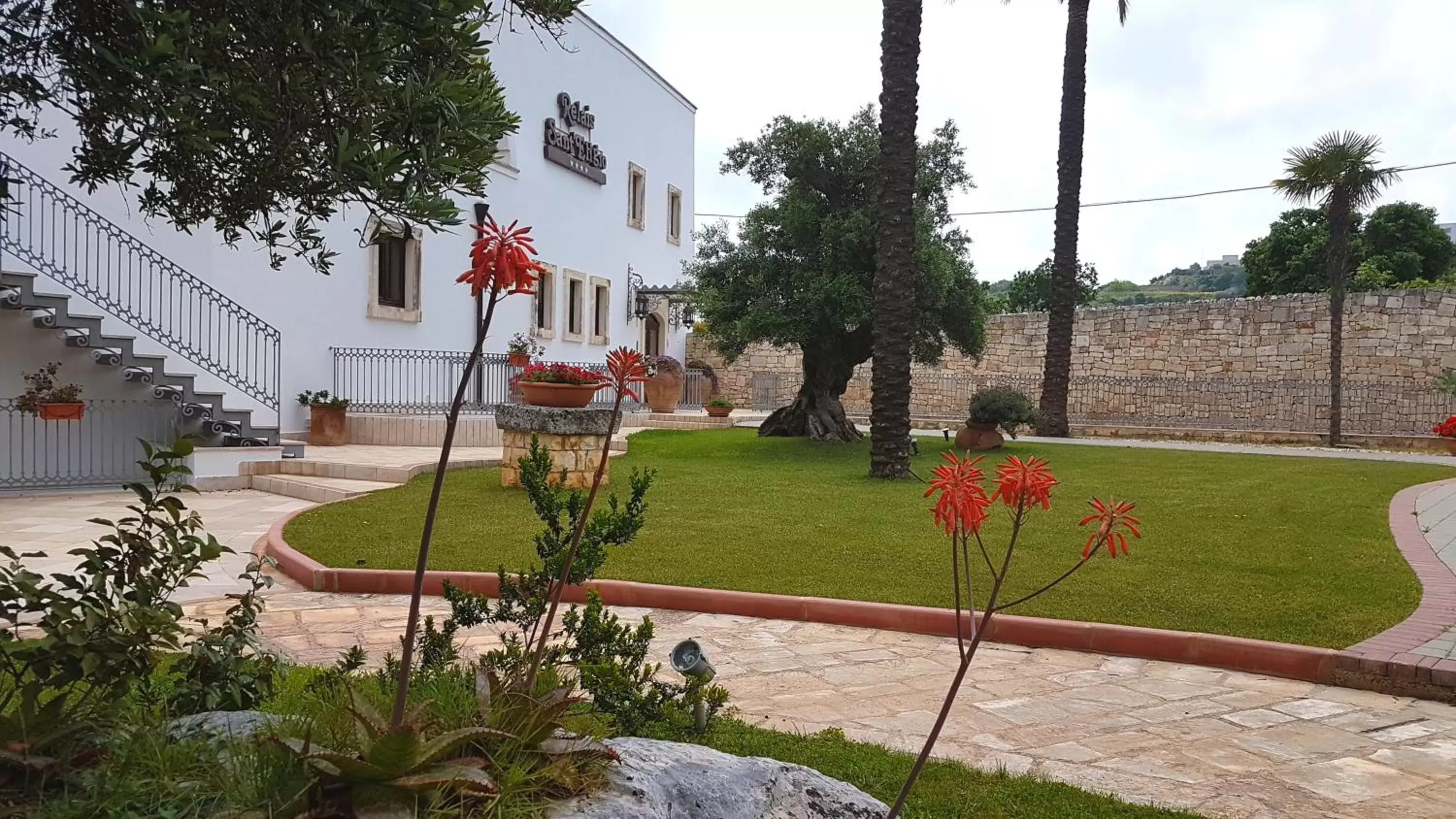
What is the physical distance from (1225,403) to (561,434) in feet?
62.3

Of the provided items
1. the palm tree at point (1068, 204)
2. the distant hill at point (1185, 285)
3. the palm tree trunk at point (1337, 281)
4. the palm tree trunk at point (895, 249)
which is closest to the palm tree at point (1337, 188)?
the palm tree trunk at point (1337, 281)

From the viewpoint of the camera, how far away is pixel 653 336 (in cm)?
2653

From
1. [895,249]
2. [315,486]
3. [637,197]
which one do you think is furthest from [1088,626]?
[637,197]

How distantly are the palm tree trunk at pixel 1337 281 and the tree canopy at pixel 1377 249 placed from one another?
1239 centimetres

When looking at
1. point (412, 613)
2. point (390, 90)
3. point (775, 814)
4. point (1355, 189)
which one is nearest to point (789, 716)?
point (775, 814)

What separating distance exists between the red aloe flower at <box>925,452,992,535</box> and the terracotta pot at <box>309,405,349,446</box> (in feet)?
44.2

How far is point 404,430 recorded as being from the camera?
14727 mm

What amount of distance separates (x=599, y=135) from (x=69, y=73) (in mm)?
20418

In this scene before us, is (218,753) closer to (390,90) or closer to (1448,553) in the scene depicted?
(390,90)

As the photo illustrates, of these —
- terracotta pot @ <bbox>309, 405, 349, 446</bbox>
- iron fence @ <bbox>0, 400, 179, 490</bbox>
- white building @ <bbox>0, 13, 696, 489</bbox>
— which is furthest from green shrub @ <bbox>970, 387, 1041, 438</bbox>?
iron fence @ <bbox>0, 400, 179, 490</bbox>

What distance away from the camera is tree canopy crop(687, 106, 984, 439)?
15195mm

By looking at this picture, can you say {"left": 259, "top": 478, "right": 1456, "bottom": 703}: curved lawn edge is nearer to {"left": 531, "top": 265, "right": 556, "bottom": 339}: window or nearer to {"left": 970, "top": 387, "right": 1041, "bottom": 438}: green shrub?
{"left": 970, "top": 387, "right": 1041, "bottom": 438}: green shrub

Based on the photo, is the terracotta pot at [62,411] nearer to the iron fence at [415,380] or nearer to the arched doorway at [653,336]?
the iron fence at [415,380]

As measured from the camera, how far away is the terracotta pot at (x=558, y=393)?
9633 millimetres
